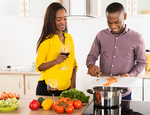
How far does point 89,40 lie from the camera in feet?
13.1

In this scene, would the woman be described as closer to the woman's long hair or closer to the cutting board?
the woman's long hair

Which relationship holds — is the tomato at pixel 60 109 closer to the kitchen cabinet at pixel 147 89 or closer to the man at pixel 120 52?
the man at pixel 120 52

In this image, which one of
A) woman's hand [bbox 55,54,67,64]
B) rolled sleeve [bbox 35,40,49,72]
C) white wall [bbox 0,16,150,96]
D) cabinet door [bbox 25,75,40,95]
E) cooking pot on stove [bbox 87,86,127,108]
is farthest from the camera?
white wall [bbox 0,16,150,96]

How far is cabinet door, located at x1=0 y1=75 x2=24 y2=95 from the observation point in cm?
390

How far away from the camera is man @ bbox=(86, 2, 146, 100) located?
6.93ft

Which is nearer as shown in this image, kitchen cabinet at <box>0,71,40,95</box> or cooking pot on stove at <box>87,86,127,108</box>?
cooking pot on stove at <box>87,86,127,108</box>

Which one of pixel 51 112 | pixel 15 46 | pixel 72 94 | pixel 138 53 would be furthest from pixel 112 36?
pixel 15 46

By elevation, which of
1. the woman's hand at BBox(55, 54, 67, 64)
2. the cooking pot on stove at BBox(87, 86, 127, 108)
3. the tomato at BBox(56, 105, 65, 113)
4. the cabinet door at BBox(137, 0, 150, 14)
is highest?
the cabinet door at BBox(137, 0, 150, 14)

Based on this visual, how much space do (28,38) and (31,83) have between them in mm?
925

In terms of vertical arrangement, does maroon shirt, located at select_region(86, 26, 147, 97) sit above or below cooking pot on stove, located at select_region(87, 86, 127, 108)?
above

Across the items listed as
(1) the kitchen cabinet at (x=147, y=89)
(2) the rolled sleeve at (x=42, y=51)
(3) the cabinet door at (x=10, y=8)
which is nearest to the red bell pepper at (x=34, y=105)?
(2) the rolled sleeve at (x=42, y=51)

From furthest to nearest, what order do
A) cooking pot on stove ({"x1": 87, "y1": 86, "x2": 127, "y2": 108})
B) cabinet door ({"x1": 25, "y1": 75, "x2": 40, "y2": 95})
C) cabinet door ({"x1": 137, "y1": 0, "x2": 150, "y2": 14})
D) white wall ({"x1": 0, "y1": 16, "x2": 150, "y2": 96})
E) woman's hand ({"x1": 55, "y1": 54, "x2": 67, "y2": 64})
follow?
white wall ({"x1": 0, "y1": 16, "x2": 150, "y2": 96}) → cabinet door ({"x1": 25, "y1": 75, "x2": 40, "y2": 95}) → cabinet door ({"x1": 137, "y1": 0, "x2": 150, "y2": 14}) → woman's hand ({"x1": 55, "y1": 54, "x2": 67, "y2": 64}) → cooking pot on stove ({"x1": 87, "y1": 86, "x2": 127, "y2": 108})

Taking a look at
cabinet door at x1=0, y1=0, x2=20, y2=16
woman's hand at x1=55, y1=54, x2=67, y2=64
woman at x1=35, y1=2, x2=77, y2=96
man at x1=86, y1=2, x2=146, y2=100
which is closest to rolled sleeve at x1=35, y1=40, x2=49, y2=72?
woman at x1=35, y1=2, x2=77, y2=96

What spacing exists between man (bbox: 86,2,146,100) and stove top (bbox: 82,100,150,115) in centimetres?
34
